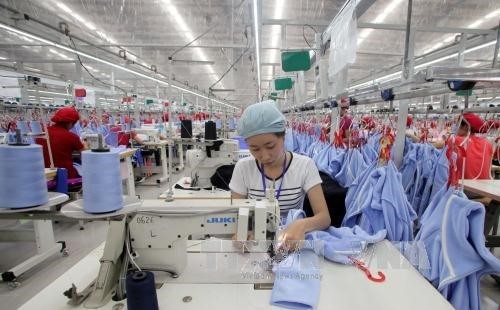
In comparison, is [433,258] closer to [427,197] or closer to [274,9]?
[427,197]

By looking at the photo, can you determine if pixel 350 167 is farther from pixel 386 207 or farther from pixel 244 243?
pixel 244 243

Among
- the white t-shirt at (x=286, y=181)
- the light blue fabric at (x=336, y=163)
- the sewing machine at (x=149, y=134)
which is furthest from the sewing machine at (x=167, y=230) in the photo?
the sewing machine at (x=149, y=134)

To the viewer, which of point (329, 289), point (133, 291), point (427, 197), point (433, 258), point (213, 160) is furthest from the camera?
point (213, 160)

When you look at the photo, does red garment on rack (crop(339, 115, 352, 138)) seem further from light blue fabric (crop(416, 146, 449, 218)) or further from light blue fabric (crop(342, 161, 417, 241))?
light blue fabric (crop(342, 161, 417, 241))

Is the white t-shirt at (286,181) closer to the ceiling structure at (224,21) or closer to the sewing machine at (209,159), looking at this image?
the sewing machine at (209,159)

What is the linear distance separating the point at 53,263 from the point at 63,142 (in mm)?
1550

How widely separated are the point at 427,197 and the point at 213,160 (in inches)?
72.5

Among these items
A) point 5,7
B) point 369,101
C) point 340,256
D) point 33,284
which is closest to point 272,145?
point 340,256

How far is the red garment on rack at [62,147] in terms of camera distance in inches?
139

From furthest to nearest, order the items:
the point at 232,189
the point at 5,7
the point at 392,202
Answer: the point at 5,7
the point at 232,189
the point at 392,202

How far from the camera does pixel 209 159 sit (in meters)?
2.73

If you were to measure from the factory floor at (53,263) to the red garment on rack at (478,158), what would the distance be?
0.90 m

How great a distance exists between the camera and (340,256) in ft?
3.59

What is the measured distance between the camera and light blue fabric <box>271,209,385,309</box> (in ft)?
2.92
